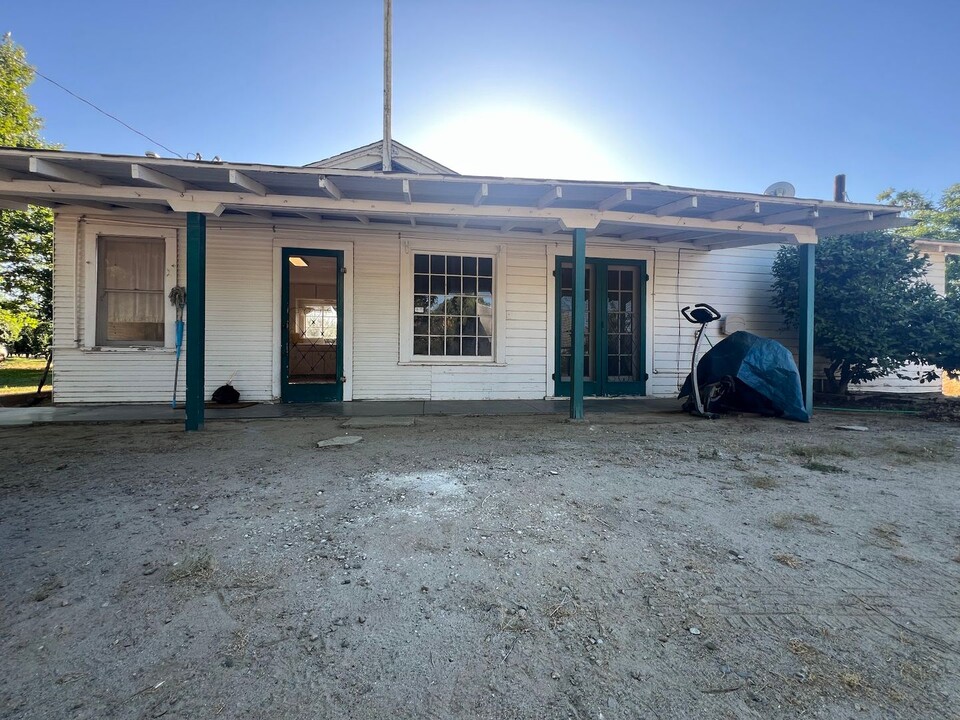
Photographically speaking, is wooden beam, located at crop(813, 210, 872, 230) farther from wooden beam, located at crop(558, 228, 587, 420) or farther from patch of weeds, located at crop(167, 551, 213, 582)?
patch of weeds, located at crop(167, 551, 213, 582)

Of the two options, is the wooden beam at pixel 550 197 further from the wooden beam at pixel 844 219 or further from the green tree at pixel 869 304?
the green tree at pixel 869 304

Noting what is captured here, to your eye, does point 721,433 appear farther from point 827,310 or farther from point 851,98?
point 851,98

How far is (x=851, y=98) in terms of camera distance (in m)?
10.5

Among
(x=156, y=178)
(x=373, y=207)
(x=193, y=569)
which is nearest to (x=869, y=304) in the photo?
(x=373, y=207)

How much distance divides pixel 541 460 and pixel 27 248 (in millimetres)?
17199

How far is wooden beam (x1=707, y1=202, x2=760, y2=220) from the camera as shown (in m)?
5.35

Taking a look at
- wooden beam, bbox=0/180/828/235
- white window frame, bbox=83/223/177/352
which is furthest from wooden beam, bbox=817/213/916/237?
white window frame, bbox=83/223/177/352

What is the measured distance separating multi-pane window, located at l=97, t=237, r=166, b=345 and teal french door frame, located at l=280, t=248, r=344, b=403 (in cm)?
159

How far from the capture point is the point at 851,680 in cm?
141

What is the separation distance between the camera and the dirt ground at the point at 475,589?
4.46 ft

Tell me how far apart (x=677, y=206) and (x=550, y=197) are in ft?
5.01

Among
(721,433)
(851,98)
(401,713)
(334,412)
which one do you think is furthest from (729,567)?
(851,98)

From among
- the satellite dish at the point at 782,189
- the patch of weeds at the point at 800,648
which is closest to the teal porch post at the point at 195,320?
the patch of weeds at the point at 800,648

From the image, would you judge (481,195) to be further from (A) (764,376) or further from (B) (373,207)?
(A) (764,376)
